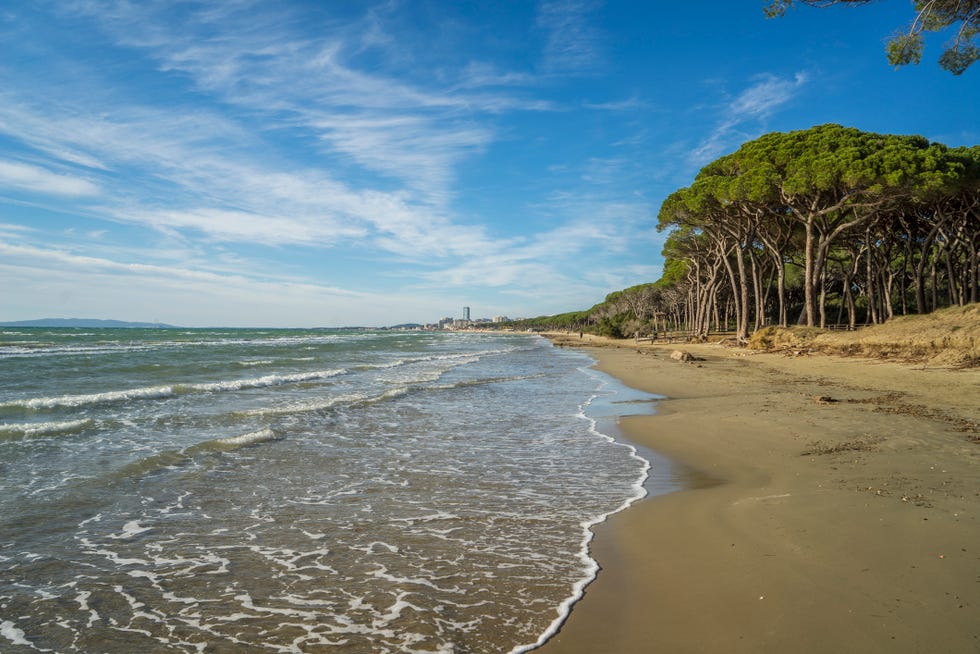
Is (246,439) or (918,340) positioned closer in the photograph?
(246,439)

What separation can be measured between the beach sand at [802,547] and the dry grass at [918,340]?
9076 mm

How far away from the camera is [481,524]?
5129 millimetres

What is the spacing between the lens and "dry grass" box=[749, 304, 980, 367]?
16.0 metres

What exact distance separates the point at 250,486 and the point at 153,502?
1.04 meters

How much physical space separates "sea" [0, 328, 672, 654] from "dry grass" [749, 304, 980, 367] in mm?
12578

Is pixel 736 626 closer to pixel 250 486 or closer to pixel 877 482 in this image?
pixel 877 482

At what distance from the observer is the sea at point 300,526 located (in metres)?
3.27

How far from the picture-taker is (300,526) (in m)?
5.11

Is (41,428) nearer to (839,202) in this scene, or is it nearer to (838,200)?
(839,202)

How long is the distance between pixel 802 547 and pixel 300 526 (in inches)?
179

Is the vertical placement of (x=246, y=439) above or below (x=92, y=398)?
below

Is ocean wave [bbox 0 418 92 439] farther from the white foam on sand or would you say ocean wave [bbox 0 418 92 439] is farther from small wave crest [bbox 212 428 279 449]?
the white foam on sand

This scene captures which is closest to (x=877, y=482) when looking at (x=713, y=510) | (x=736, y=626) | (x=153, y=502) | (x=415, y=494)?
(x=713, y=510)

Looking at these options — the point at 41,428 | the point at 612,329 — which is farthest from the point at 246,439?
the point at 612,329
